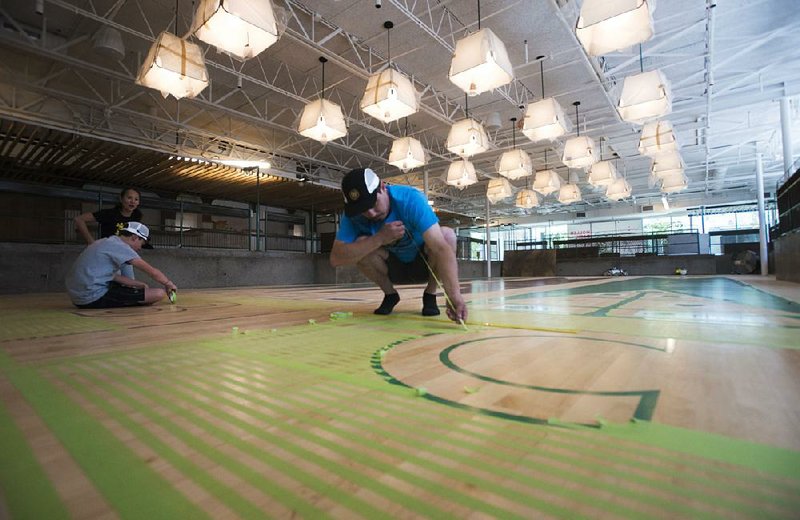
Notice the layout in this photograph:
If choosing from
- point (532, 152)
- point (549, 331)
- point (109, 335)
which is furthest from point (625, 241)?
point (109, 335)

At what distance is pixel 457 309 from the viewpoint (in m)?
1.80

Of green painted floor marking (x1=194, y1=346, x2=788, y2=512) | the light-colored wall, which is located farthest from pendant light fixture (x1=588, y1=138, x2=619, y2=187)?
green painted floor marking (x1=194, y1=346, x2=788, y2=512)

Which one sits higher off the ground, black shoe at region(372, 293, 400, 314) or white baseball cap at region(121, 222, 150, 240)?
white baseball cap at region(121, 222, 150, 240)

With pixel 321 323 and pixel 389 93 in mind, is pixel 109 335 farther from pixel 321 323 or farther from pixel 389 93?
pixel 389 93

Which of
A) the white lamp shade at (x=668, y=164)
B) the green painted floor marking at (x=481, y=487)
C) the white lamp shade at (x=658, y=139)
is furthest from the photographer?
the white lamp shade at (x=668, y=164)

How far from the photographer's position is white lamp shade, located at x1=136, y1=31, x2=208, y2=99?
3.60 metres

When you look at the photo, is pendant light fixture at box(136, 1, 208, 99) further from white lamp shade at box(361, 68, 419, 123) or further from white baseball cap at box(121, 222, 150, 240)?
white lamp shade at box(361, 68, 419, 123)

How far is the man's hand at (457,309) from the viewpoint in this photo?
1.77 meters

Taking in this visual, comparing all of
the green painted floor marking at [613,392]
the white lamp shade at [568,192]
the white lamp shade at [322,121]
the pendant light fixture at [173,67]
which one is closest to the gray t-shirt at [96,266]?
the pendant light fixture at [173,67]

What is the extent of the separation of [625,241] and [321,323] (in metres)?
18.5

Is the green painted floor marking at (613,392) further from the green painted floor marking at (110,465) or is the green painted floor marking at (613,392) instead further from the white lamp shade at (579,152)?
the white lamp shade at (579,152)

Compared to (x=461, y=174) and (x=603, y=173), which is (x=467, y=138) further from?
(x=603, y=173)

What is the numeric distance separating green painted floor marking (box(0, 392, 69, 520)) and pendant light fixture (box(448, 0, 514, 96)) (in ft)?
13.8

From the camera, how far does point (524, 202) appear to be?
988 centimetres
